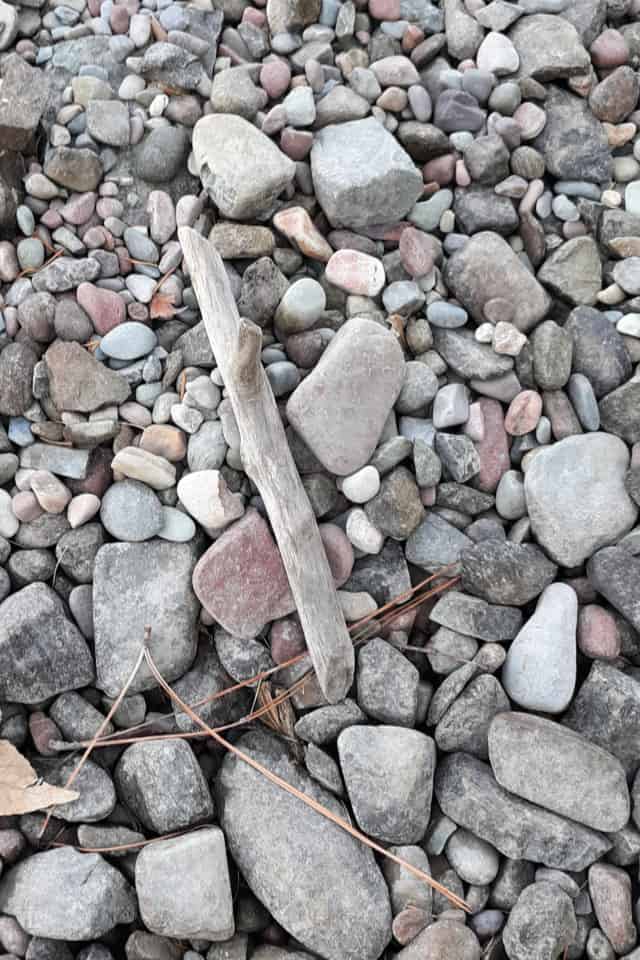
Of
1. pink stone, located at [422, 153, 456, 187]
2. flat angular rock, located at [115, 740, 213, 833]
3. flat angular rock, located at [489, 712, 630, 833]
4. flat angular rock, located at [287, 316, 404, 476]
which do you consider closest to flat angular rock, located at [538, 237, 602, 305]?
pink stone, located at [422, 153, 456, 187]

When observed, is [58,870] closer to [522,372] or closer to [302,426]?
[302,426]

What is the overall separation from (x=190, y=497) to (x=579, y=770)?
1.11 meters

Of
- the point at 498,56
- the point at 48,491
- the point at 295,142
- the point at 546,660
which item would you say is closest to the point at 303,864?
the point at 546,660

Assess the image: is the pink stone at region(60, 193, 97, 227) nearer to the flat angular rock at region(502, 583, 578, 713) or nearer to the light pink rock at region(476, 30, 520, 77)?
the light pink rock at region(476, 30, 520, 77)

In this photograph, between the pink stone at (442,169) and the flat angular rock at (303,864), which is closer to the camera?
the flat angular rock at (303,864)

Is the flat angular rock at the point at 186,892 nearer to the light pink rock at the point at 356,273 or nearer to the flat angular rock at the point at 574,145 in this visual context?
the light pink rock at the point at 356,273

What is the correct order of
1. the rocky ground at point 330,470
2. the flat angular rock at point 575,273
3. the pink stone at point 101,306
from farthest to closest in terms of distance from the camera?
the flat angular rock at point 575,273 → the pink stone at point 101,306 → the rocky ground at point 330,470

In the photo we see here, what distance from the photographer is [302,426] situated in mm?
2088

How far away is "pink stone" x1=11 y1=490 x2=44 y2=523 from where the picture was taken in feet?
6.83

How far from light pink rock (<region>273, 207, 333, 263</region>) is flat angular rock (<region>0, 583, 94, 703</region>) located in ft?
3.65

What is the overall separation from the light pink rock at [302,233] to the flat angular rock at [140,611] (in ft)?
2.87

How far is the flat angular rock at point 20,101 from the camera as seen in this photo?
227cm

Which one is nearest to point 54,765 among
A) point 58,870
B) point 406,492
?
point 58,870

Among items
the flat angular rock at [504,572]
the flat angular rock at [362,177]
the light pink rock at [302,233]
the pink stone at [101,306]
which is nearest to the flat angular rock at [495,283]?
the flat angular rock at [362,177]
